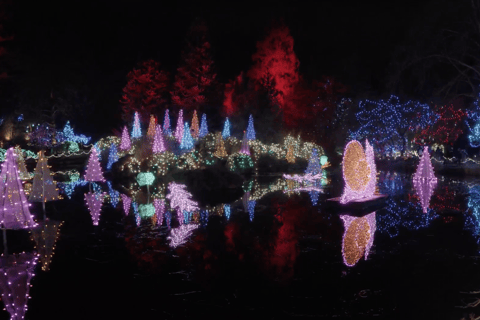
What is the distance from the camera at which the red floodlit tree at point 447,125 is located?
2530cm

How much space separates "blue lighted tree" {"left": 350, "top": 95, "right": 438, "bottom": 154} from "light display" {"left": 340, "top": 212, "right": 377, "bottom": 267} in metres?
19.6

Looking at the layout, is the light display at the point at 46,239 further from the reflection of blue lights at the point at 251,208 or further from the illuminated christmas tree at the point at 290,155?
the illuminated christmas tree at the point at 290,155

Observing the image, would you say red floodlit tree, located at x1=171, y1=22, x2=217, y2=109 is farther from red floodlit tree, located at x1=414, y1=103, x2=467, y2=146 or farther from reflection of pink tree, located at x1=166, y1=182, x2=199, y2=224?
reflection of pink tree, located at x1=166, y1=182, x2=199, y2=224

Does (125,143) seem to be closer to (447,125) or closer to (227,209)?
(227,209)

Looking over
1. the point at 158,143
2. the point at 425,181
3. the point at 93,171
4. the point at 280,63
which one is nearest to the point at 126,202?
the point at 93,171

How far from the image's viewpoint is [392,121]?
29.0 meters

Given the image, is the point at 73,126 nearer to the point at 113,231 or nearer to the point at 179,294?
the point at 113,231

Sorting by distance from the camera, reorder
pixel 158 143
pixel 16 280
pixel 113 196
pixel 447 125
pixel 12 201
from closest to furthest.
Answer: pixel 16 280 → pixel 12 201 → pixel 113 196 → pixel 158 143 → pixel 447 125

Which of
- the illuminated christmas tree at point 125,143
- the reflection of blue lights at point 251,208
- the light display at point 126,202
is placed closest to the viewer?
the reflection of blue lights at point 251,208

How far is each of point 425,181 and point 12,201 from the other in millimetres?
16609

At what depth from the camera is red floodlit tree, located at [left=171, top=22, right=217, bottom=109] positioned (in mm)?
35125

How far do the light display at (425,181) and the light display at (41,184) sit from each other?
11730 millimetres

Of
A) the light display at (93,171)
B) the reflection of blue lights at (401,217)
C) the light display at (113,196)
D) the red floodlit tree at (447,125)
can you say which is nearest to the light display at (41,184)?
the light display at (113,196)

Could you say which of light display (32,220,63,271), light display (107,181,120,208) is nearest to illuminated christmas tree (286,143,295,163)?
light display (107,181,120,208)
